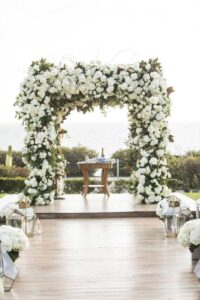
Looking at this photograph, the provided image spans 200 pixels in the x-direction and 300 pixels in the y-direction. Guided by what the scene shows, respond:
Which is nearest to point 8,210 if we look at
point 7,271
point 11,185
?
point 7,271

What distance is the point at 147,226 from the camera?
400 inches

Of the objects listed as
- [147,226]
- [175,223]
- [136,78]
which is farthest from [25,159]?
[175,223]

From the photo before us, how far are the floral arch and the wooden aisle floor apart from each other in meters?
2.61

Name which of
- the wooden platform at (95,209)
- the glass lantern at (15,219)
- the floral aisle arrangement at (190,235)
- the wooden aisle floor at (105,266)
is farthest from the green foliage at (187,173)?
the floral aisle arrangement at (190,235)

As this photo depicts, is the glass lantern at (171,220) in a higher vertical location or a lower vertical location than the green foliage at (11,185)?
lower

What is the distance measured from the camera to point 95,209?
11.6 metres

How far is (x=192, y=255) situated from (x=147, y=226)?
115 inches

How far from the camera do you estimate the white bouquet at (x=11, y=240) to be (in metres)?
6.63

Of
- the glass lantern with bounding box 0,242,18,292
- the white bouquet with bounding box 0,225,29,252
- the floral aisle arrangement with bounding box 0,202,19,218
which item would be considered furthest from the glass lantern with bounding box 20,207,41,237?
the glass lantern with bounding box 0,242,18,292

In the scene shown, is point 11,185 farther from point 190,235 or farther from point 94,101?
point 190,235

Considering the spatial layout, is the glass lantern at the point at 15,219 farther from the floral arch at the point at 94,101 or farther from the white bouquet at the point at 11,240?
the floral arch at the point at 94,101

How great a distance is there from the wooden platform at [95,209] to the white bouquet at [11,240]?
4216mm

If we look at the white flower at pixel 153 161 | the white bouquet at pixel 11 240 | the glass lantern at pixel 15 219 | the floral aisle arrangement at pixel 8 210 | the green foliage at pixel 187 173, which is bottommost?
the white bouquet at pixel 11 240

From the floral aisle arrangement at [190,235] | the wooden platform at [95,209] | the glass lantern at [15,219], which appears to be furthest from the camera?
the wooden platform at [95,209]
